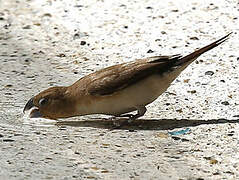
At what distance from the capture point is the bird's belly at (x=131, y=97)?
484 centimetres

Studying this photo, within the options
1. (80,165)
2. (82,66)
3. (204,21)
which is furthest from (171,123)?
(204,21)

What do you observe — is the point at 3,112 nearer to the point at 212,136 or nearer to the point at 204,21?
the point at 212,136

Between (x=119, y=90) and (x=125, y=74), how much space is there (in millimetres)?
117

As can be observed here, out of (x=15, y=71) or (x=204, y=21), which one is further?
(x=204, y=21)

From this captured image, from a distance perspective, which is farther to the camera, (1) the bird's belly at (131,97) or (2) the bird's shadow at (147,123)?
(2) the bird's shadow at (147,123)

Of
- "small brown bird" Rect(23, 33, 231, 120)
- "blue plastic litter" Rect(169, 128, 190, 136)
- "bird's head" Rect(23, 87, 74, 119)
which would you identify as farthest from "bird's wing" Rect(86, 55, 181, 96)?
"blue plastic litter" Rect(169, 128, 190, 136)

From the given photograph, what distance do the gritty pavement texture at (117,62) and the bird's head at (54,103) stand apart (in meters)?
0.12

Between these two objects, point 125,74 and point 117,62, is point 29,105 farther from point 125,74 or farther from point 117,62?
point 117,62

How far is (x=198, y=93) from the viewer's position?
219 inches

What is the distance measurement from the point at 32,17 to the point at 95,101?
9.63 feet

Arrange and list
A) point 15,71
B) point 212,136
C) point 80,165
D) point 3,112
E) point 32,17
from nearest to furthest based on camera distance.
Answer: point 80,165, point 212,136, point 3,112, point 15,71, point 32,17

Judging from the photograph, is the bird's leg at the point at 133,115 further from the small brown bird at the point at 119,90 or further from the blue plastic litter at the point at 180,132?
the blue plastic litter at the point at 180,132

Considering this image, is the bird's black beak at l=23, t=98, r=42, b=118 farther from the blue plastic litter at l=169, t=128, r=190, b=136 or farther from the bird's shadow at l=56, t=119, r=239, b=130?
the blue plastic litter at l=169, t=128, r=190, b=136

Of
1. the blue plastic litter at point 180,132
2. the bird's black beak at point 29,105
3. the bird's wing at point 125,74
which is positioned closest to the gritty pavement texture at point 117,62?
the blue plastic litter at point 180,132
